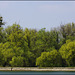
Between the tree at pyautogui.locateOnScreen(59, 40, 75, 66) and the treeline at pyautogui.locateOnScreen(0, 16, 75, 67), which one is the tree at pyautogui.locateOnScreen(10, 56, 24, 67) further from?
the tree at pyautogui.locateOnScreen(59, 40, 75, 66)

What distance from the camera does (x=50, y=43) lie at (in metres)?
53.2

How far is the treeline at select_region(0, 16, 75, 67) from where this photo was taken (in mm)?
49094

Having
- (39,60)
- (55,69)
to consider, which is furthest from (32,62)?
(55,69)

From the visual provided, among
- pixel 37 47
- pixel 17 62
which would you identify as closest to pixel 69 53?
pixel 37 47

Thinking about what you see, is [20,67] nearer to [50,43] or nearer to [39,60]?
[39,60]

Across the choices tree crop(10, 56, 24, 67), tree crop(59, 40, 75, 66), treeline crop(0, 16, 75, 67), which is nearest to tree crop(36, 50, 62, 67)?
treeline crop(0, 16, 75, 67)

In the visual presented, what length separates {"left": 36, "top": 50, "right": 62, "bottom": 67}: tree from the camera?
48844 millimetres

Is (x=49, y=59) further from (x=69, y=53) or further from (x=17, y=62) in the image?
(x=17, y=62)

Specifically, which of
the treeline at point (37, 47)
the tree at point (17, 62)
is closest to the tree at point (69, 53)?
the treeline at point (37, 47)

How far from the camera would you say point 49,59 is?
160 feet

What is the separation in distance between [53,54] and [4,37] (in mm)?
12007

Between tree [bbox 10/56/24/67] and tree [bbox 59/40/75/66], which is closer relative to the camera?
tree [bbox 59/40/75/66]

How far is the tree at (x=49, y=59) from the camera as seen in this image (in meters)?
48.8

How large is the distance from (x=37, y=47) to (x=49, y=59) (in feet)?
16.6
